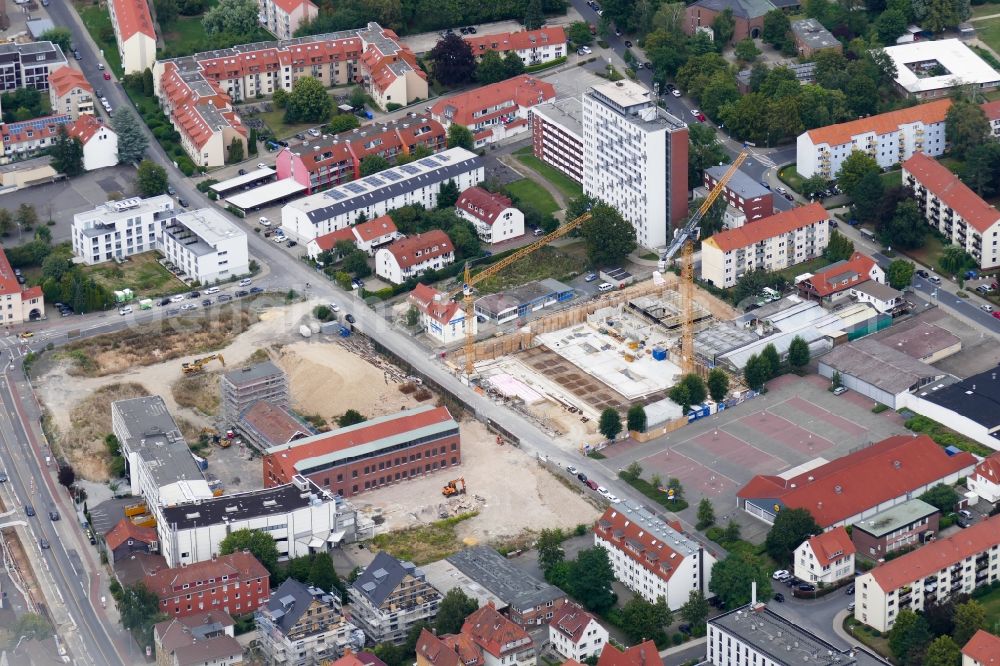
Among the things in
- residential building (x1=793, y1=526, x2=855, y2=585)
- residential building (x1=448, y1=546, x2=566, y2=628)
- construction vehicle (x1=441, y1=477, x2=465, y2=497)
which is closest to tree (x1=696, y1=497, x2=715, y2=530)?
residential building (x1=793, y1=526, x2=855, y2=585)

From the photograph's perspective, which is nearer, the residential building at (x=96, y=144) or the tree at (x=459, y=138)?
the residential building at (x=96, y=144)

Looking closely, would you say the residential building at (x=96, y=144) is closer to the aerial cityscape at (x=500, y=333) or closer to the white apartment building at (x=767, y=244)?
the aerial cityscape at (x=500, y=333)

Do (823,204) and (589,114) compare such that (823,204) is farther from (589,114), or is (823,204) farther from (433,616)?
(433,616)

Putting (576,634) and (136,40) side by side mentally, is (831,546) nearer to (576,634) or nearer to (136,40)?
(576,634)

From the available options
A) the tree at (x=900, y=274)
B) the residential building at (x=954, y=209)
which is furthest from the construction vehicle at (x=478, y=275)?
the residential building at (x=954, y=209)

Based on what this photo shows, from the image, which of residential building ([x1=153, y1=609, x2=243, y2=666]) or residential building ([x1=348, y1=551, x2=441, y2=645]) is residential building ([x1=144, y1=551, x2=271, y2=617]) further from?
residential building ([x1=348, y1=551, x2=441, y2=645])

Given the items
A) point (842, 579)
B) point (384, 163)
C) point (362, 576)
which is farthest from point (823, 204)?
point (362, 576)
